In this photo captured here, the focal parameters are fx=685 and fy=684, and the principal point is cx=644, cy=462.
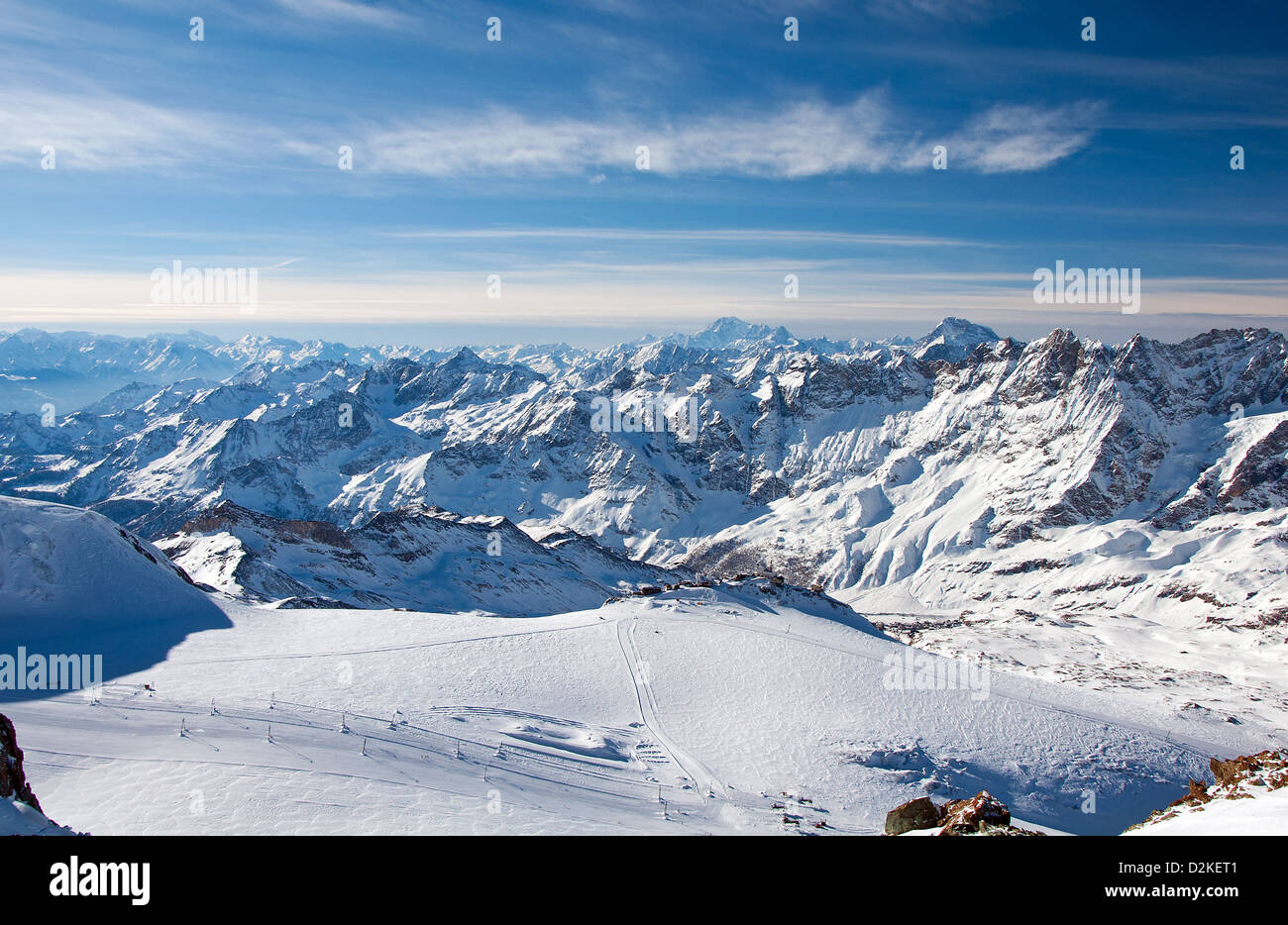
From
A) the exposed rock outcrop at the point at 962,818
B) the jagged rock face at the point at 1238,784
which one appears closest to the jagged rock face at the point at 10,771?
the exposed rock outcrop at the point at 962,818

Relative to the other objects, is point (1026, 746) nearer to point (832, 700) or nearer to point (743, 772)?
point (832, 700)

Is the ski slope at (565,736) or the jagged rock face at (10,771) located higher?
the jagged rock face at (10,771)

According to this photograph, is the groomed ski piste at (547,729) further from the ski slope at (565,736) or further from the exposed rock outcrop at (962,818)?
the exposed rock outcrop at (962,818)
